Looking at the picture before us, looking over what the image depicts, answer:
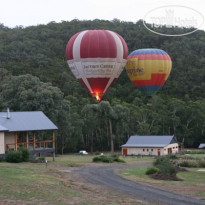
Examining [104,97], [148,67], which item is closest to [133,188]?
[148,67]

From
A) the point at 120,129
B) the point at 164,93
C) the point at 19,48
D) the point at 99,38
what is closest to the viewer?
the point at 99,38

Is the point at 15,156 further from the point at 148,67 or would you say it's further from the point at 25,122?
the point at 148,67

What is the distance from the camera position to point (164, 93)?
4656 inches

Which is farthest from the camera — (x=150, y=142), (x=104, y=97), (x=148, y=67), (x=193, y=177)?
(x=104, y=97)

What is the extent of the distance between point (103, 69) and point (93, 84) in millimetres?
2090

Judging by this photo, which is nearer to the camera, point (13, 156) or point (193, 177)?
point (193, 177)

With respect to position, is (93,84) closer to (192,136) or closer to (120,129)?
(120,129)

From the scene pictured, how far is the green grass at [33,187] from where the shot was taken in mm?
24141

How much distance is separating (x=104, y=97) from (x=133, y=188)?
7829 centimetres

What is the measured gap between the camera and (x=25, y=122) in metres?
47.8

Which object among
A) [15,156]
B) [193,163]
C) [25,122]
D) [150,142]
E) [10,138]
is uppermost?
[25,122]

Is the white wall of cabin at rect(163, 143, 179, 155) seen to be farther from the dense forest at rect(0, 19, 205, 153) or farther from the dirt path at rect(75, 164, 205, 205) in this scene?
the dirt path at rect(75, 164, 205, 205)

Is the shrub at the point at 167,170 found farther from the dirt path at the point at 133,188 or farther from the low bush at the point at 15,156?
the low bush at the point at 15,156

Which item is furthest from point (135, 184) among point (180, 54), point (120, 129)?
point (180, 54)
